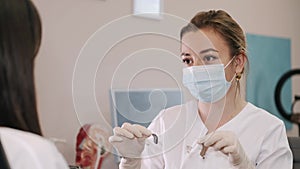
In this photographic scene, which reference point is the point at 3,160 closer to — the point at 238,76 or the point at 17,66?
the point at 17,66

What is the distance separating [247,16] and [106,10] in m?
0.86

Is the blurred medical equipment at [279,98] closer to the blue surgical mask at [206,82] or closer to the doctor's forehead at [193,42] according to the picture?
the blue surgical mask at [206,82]

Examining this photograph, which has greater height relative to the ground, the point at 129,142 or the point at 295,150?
the point at 129,142

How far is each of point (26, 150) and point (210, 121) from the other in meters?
0.60

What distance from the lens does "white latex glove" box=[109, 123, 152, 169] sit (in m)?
0.87

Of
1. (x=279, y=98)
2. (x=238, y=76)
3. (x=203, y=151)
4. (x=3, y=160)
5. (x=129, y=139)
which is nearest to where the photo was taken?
(x=3, y=160)

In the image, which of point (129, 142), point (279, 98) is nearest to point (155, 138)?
point (129, 142)

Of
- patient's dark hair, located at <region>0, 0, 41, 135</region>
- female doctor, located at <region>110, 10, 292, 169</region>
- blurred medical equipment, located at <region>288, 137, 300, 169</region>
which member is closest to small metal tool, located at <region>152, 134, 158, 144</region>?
female doctor, located at <region>110, 10, 292, 169</region>

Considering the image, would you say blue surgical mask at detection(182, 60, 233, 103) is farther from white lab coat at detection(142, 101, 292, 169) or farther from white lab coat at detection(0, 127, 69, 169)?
white lab coat at detection(0, 127, 69, 169)

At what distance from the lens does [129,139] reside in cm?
87

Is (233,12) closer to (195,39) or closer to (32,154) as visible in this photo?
(195,39)

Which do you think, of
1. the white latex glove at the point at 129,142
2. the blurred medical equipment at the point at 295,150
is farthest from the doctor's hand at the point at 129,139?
the blurred medical equipment at the point at 295,150

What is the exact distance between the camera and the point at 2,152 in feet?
1.55

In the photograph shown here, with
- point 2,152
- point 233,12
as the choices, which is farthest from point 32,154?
point 233,12
